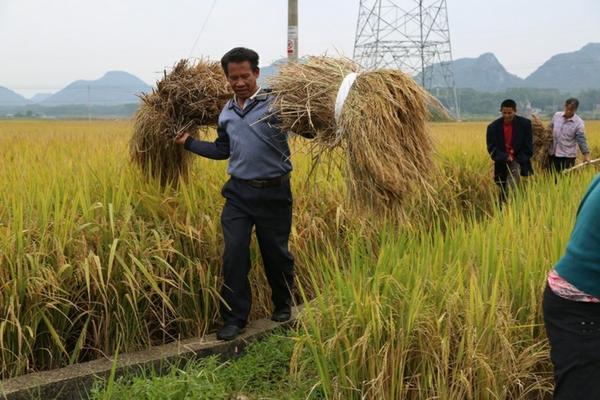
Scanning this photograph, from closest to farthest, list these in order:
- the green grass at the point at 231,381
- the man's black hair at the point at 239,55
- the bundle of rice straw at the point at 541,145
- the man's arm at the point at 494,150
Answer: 1. the green grass at the point at 231,381
2. the man's black hair at the point at 239,55
3. the man's arm at the point at 494,150
4. the bundle of rice straw at the point at 541,145

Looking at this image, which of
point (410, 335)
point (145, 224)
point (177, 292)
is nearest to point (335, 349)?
point (410, 335)

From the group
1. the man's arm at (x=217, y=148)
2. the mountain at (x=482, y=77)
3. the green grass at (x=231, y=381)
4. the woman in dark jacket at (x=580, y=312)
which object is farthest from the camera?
the mountain at (x=482, y=77)

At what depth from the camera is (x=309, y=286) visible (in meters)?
3.63

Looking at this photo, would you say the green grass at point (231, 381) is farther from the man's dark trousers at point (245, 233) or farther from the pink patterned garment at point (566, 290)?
the pink patterned garment at point (566, 290)

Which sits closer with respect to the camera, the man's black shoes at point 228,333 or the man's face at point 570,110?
the man's black shoes at point 228,333

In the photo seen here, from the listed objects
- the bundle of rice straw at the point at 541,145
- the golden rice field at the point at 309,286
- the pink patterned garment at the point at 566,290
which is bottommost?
the golden rice field at the point at 309,286

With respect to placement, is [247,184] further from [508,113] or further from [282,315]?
[508,113]

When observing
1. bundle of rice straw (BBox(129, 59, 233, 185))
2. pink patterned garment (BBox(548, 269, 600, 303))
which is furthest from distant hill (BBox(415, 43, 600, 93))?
pink patterned garment (BBox(548, 269, 600, 303))

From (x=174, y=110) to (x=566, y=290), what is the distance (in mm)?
2376

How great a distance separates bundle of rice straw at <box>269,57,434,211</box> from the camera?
8.16 feet

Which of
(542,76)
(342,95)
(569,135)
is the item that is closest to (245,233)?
(342,95)

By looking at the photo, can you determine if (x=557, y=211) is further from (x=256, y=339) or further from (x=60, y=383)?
(x=60, y=383)

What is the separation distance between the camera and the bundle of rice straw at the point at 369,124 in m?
2.49

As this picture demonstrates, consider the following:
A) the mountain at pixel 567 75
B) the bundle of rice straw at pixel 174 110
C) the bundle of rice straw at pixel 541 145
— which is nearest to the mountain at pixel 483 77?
the mountain at pixel 567 75
